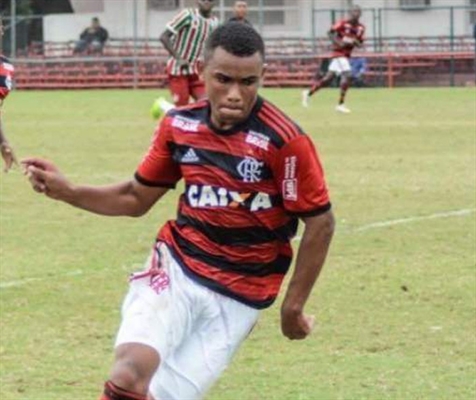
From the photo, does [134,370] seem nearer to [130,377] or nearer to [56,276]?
[130,377]

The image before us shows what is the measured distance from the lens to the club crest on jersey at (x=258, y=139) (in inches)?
246

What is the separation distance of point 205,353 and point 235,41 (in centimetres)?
118

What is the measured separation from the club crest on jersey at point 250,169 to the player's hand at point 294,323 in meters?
0.50

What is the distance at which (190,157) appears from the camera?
6.41 meters

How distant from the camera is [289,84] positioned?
44.2 meters

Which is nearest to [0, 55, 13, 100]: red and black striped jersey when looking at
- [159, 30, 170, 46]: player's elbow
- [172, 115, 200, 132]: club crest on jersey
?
[172, 115, 200, 132]: club crest on jersey

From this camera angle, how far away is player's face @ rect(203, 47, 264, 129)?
6230 millimetres

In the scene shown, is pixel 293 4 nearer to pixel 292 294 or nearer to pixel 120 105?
pixel 120 105

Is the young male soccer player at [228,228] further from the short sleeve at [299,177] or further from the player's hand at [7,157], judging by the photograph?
the player's hand at [7,157]

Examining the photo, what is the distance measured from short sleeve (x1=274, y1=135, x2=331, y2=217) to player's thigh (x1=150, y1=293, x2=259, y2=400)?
455 millimetres

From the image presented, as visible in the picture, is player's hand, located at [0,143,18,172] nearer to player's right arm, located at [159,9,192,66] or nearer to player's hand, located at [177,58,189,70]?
player's hand, located at [177,58,189,70]

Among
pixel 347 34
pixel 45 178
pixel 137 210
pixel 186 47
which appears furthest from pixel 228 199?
pixel 347 34

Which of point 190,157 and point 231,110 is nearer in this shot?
point 231,110

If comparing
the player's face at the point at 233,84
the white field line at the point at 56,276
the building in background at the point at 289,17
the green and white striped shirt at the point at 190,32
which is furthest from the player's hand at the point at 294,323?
the building in background at the point at 289,17
